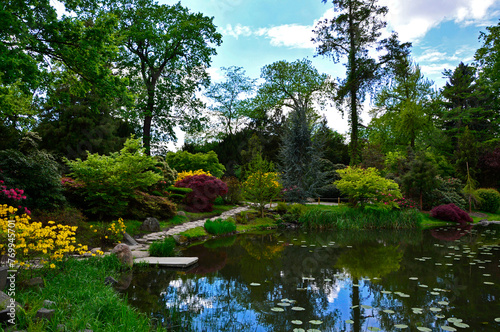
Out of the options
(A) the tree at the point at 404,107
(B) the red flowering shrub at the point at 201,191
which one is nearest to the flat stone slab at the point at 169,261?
(B) the red flowering shrub at the point at 201,191

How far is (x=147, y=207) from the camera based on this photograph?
33.2ft

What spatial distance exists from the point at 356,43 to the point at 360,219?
33.7 feet

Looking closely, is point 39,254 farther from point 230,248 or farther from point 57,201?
point 230,248

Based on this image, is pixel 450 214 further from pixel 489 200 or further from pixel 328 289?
pixel 328 289

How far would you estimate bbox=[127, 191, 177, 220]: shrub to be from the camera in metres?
9.80

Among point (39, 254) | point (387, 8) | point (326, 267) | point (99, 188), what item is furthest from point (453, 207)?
point (39, 254)

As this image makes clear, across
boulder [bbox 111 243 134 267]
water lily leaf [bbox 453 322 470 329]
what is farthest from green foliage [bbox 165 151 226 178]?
water lily leaf [bbox 453 322 470 329]

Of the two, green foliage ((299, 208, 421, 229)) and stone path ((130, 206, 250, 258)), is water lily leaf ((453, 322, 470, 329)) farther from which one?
green foliage ((299, 208, 421, 229))

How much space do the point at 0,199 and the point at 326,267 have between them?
23.4 ft

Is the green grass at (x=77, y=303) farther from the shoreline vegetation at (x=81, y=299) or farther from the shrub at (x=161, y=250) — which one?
the shrub at (x=161, y=250)

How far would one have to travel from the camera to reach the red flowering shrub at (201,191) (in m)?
13.6

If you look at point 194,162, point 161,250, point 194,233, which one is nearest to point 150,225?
point 194,233

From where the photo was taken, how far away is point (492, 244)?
9.28 m

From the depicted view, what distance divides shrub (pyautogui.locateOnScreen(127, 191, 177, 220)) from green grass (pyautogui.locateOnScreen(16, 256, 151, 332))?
4988mm
